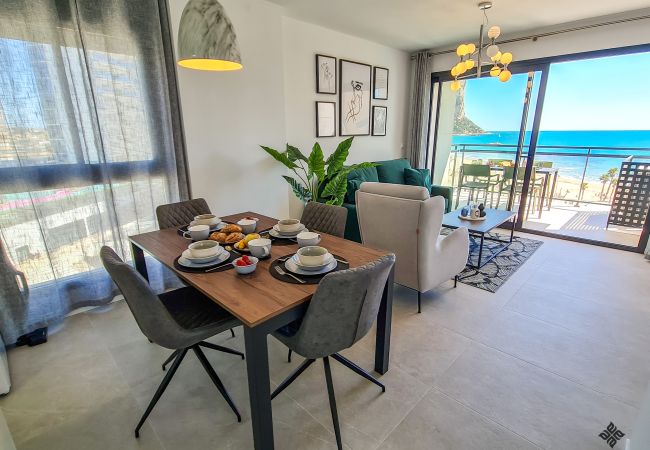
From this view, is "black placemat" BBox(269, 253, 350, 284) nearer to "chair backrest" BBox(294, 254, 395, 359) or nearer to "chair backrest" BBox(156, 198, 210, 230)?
"chair backrest" BBox(294, 254, 395, 359)

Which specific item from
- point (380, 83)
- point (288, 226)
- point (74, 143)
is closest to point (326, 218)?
point (288, 226)

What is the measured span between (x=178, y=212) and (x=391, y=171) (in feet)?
10.8

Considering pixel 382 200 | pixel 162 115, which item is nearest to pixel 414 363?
pixel 382 200

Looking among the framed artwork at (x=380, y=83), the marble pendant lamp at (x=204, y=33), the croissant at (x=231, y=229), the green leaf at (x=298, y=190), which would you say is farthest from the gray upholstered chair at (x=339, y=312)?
the framed artwork at (x=380, y=83)

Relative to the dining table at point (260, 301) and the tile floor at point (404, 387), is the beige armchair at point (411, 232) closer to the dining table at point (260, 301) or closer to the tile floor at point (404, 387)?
the tile floor at point (404, 387)

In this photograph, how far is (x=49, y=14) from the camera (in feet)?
6.50

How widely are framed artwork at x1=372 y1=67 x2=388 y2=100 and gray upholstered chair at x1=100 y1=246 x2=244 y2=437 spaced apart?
4092 millimetres

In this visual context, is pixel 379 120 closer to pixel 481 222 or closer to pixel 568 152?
pixel 481 222

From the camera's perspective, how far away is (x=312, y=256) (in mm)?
1424

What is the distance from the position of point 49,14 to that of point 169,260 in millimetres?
1880

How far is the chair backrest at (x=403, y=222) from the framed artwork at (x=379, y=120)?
2.62 m

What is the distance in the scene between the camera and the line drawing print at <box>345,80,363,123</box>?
433 centimetres

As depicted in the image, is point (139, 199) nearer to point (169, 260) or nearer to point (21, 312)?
point (21, 312)

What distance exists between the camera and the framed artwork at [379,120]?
476cm
